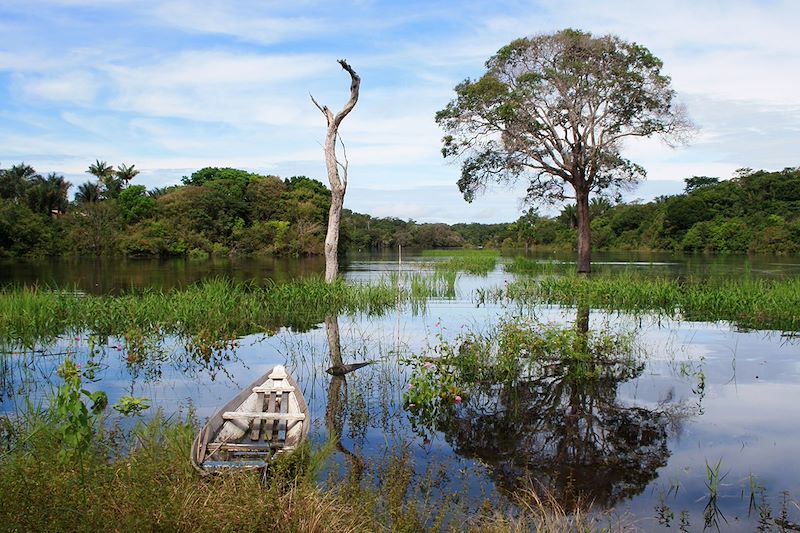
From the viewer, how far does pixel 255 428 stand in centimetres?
651

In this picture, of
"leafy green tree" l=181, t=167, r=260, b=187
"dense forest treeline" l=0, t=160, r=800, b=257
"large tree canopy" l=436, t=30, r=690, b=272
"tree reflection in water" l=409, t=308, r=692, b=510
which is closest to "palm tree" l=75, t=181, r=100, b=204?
"dense forest treeline" l=0, t=160, r=800, b=257

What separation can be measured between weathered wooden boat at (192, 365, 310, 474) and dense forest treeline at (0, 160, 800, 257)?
48.9 m

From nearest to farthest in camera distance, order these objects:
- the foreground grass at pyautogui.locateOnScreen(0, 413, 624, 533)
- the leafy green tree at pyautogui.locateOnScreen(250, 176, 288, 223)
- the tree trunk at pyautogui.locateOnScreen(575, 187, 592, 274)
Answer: the foreground grass at pyautogui.locateOnScreen(0, 413, 624, 533), the tree trunk at pyautogui.locateOnScreen(575, 187, 592, 274), the leafy green tree at pyautogui.locateOnScreen(250, 176, 288, 223)

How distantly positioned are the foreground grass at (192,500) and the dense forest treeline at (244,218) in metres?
50.6

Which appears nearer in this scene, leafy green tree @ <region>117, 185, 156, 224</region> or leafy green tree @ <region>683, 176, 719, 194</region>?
leafy green tree @ <region>117, 185, 156, 224</region>

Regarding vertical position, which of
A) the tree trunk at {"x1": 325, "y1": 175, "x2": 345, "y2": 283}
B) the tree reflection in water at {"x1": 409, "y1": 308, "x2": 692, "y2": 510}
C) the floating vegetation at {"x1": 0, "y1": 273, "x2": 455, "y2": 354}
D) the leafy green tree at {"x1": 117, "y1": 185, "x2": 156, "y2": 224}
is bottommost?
the tree reflection in water at {"x1": 409, "y1": 308, "x2": 692, "y2": 510}

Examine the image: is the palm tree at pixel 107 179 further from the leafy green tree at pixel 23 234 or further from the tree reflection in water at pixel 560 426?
the tree reflection in water at pixel 560 426

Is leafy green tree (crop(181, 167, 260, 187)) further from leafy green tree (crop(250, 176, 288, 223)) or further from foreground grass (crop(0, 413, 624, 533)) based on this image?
foreground grass (crop(0, 413, 624, 533))

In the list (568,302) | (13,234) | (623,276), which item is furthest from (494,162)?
(13,234)

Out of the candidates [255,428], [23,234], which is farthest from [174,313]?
[23,234]

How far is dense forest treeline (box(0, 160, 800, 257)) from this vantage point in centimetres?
5653

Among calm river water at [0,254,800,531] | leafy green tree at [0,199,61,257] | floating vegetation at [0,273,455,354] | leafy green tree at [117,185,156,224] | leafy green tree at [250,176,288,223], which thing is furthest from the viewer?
leafy green tree at [250,176,288,223]

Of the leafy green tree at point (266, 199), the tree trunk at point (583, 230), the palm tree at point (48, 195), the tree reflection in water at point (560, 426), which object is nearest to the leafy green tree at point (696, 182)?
the leafy green tree at point (266, 199)

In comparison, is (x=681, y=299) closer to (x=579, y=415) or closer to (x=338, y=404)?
(x=579, y=415)
